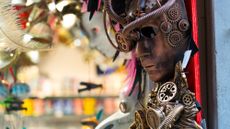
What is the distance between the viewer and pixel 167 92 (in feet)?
2.88

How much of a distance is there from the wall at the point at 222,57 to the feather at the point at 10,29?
25.7 inches

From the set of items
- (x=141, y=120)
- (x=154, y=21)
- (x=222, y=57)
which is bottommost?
(x=141, y=120)

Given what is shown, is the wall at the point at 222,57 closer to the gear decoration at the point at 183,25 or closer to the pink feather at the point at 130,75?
the gear decoration at the point at 183,25

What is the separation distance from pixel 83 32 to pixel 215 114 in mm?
699

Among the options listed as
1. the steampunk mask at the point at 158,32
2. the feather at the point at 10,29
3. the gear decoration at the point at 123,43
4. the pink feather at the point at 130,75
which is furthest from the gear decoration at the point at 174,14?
the feather at the point at 10,29

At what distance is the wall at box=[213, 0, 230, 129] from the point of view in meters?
1.03

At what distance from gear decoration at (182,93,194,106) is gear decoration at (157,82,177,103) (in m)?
0.02

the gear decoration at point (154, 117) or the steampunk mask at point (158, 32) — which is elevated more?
the steampunk mask at point (158, 32)

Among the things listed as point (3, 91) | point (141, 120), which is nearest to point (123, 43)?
point (141, 120)

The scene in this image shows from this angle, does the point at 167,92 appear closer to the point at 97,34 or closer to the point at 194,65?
the point at 194,65

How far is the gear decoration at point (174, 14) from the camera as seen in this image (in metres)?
0.87

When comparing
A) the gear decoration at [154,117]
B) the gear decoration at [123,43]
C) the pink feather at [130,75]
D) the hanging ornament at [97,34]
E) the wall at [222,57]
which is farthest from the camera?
the hanging ornament at [97,34]

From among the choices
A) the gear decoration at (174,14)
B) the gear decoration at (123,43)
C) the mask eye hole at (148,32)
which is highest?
the gear decoration at (174,14)

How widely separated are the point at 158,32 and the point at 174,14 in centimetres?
5
